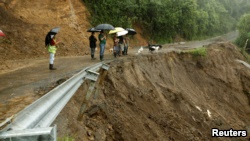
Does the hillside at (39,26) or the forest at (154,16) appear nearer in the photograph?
the hillside at (39,26)

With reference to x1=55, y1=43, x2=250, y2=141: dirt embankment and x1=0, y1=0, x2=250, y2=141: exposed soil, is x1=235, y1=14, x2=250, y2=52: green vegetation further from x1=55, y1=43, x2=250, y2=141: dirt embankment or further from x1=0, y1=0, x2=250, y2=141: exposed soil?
x1=55, y1=43, x2=250, y2=141: dirt embankment

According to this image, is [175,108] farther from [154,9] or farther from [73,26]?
[154,9]

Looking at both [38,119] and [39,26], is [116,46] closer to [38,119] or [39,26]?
[39,26]

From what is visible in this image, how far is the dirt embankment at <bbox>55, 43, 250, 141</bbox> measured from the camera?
8.04 metres

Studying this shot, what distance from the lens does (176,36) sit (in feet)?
133

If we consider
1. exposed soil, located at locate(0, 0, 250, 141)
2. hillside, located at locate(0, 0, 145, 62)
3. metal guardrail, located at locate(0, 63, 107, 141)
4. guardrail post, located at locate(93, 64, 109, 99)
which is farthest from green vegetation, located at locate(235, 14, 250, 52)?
metal guardrail, located at locate(0, 63, 107, 141)

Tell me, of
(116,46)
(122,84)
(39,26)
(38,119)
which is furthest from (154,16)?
(38,119)

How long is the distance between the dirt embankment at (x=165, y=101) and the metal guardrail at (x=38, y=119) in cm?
134

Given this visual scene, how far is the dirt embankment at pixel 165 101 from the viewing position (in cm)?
804

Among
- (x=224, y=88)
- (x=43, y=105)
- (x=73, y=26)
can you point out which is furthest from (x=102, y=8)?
(x=43, y=105)

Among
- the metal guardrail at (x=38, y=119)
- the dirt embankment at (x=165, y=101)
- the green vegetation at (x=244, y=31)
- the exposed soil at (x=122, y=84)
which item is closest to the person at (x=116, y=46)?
the exposed soil at (x=122, y=84)

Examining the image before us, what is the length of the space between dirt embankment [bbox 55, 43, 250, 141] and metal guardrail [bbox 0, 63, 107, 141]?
1.34 metres

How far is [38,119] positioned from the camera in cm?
344

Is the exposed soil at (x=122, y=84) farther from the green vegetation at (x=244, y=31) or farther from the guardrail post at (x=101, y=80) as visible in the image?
the green vegetation at (x=244, y=31)
